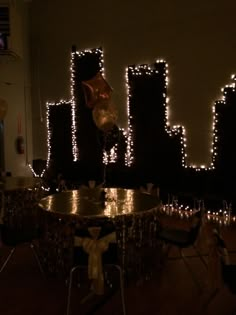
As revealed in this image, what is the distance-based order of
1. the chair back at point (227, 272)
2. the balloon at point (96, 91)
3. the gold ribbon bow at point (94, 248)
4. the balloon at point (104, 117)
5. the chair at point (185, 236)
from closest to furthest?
1. the chair back at point (227, 272)
2. the gold ribbon bow at point (94, 248)
3. the chair at point (185, 236)
4. the balloon at point (104, 117)
5. the balloon at point (96, 91)

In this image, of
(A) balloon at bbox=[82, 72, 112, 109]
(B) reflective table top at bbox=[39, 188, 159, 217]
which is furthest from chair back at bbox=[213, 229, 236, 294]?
(A) balloon at bbox=[82, 72, 112, 109]

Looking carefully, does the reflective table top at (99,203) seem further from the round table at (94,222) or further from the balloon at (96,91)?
the balloon at (96,91)

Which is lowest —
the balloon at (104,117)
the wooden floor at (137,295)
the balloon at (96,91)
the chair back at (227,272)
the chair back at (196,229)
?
the wooden floor at (137,295)

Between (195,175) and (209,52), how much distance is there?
183 centimetres

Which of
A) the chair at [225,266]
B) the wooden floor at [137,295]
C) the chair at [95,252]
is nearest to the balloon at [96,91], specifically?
the wooden floor at [137,295]

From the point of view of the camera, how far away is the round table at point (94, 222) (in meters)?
3.27

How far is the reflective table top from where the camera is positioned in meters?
3.35

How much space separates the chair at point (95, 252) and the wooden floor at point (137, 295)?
265 millimetres

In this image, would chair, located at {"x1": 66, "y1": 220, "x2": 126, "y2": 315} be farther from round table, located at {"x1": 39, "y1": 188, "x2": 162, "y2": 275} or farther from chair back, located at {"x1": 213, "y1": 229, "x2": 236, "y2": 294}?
chair back, located at {"x1": 213, "y1": 229, "x2": 236, "y2": 294}

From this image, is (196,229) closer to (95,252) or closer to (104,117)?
(95,252)

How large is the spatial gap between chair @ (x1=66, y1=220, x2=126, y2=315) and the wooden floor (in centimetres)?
27

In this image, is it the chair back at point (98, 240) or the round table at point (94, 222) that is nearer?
the chair back at point (98, 240)

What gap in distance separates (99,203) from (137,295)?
0.94m

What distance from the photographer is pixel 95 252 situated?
2.77 m
